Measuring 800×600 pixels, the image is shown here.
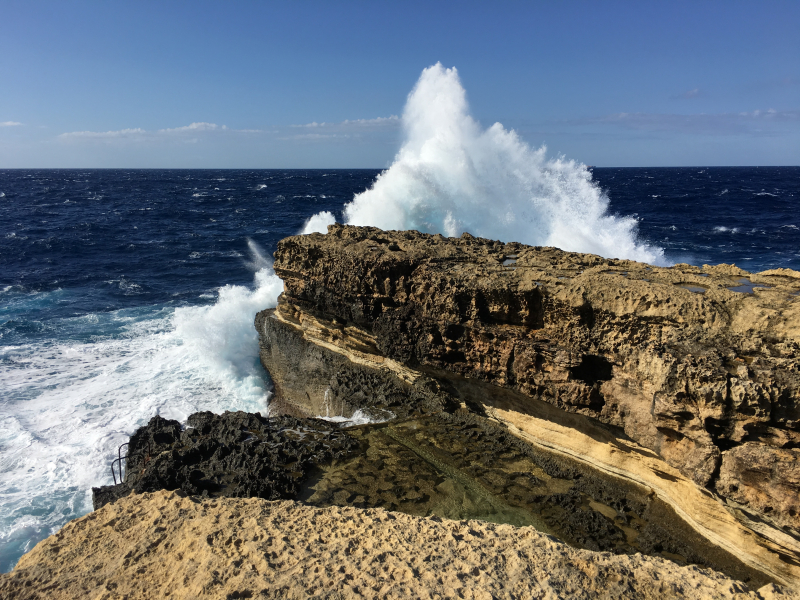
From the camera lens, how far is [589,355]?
20.8 ft

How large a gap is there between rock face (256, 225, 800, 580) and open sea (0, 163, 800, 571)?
416 centimetres

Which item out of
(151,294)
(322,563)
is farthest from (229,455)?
(151,294)

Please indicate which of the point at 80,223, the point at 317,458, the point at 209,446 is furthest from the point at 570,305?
the point at 80,223

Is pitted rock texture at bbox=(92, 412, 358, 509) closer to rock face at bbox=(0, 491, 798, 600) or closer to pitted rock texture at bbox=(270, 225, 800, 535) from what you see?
rock face at bbox=(0, 491, 798, 600)

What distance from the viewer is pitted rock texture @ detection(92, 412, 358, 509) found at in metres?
6.50

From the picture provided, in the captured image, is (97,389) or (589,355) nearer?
(589,355)

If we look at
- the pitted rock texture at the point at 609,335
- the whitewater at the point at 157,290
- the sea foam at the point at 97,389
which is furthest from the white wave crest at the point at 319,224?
the pitted rock texture at the point at 609,335

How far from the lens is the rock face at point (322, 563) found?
160 inches

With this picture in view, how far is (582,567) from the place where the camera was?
4293 millimetres

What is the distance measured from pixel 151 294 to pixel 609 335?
1924 cm

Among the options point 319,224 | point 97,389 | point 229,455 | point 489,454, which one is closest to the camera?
point 229,455

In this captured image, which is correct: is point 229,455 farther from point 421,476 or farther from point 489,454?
point 489,454

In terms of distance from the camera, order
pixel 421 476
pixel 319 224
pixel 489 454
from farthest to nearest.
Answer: pixel 319 224 → pixel 489 454 → pixel 421 476

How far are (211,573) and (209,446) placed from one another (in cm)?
347
